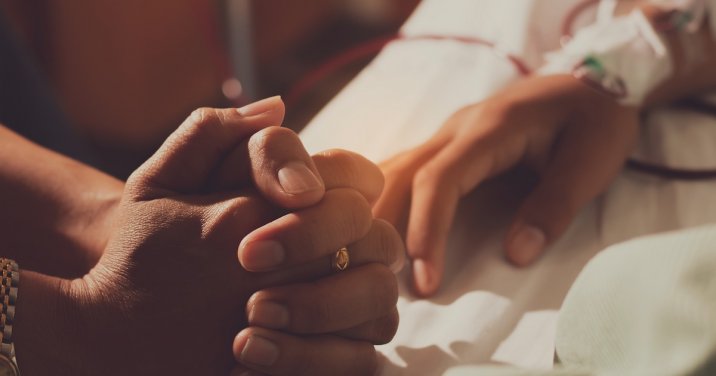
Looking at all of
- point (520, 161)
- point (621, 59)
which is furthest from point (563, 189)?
point (621, 59)

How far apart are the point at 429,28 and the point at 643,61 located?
24 cm

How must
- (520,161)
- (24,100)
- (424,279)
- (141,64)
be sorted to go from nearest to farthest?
(424,279) < (520,161) < (24,100) < (141,64)

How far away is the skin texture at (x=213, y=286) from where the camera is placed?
45 cm

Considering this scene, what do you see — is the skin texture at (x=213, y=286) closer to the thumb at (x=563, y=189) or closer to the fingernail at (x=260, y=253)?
the fingernail at (x=260, y=253)

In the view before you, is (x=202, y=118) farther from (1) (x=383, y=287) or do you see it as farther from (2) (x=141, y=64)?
(2) (x=141, y=64)

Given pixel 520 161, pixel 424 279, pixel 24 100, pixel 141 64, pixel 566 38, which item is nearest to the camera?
pixel 424 279

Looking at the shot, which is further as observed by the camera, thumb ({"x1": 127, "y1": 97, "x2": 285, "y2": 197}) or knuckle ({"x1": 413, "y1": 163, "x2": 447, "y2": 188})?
knuckle ({"x1": 413, "y1": 163, "x2": 447, "y2": 188})

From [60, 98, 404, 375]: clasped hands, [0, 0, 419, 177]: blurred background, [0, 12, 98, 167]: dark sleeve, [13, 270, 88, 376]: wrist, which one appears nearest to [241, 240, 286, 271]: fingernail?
[60, 98, 404, 375]: clasped hands

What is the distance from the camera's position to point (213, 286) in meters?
0.46

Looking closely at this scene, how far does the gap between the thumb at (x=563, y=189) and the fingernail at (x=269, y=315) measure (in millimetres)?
213

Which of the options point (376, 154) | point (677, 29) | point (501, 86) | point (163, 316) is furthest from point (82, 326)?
point (677, 29)

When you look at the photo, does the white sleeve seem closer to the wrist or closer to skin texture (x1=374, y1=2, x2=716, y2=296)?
skin texture (x1=374, y1=2, x2=716, y2=296)

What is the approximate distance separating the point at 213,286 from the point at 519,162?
31cm

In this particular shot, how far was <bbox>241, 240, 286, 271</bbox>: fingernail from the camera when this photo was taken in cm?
43
